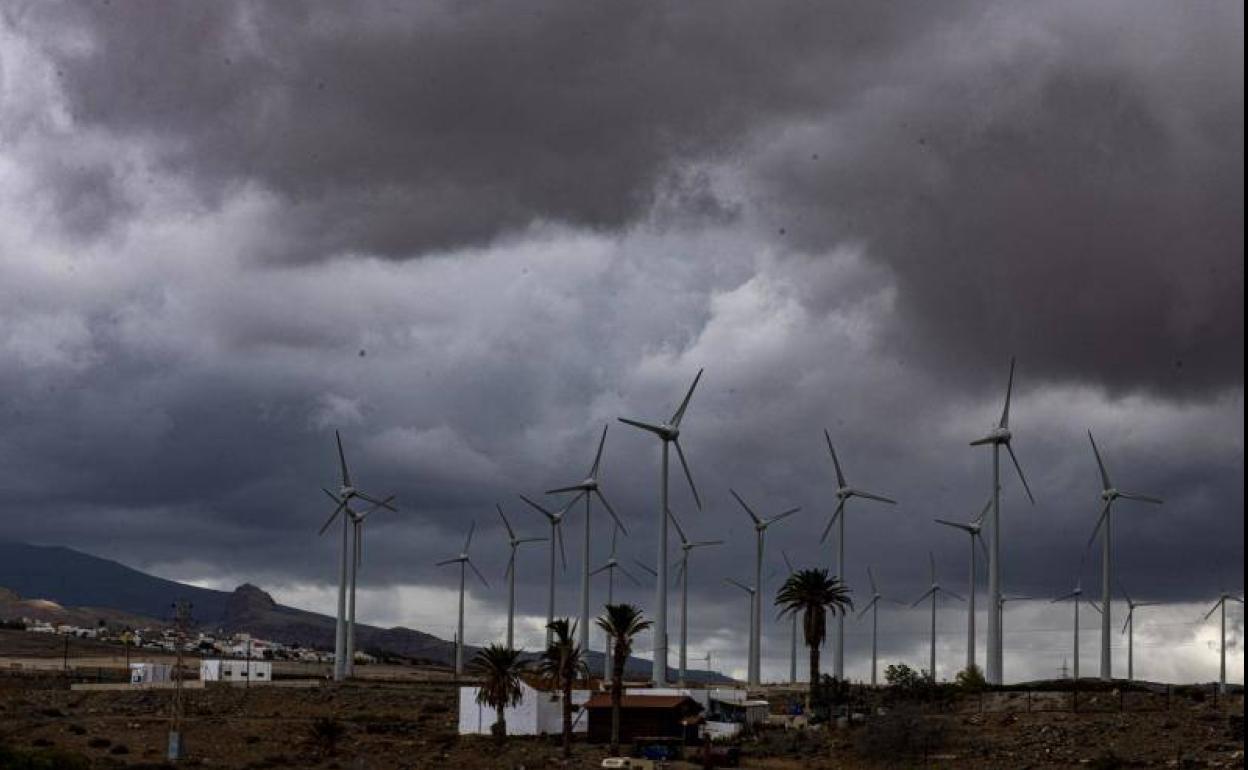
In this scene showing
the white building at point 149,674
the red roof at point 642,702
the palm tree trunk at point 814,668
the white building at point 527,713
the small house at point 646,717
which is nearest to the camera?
the small house at point 646,717

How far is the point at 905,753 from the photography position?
111 m

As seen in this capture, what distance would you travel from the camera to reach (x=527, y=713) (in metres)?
133

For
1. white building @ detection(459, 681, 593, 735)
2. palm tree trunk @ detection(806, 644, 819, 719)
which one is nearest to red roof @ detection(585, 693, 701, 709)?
white building @ detection(459, 681, 593, 735)

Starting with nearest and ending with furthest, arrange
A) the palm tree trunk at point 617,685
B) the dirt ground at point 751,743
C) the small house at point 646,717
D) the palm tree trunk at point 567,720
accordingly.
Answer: the dirt ground at point 751,743
the palm tree trunk at point 567,720
the palm tree trunk at point 617,685
the small house at point 646,717

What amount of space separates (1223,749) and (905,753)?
1990 centimetres

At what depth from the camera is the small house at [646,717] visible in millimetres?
127562

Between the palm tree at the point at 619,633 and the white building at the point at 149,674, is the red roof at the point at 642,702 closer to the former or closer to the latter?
the palm tree at the point at 619,633

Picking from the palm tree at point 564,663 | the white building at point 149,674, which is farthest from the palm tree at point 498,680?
the white building at point 149,674

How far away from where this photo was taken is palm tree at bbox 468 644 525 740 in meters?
127

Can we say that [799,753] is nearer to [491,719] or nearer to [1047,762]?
[1047,762]

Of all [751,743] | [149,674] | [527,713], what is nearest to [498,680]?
[527,713]

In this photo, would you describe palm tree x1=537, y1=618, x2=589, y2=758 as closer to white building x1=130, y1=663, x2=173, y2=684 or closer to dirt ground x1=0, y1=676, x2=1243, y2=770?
dirt ground x1=0, y1=676, x2=1243, y2=770

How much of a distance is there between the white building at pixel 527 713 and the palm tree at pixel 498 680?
2708mm

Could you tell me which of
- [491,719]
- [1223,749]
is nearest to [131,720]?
[491,719]
